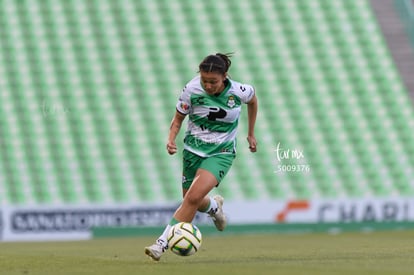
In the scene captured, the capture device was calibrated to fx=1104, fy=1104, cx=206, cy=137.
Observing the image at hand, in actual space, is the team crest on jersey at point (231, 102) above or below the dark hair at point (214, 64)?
below

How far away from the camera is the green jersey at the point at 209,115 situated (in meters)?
10.4

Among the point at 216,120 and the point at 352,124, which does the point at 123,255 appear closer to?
the point at 216,120

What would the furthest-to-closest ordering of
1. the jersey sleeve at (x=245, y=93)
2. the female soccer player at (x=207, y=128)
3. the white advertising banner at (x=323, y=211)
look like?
the white advertising banner at (x=323, y=211) → the jersey sleeve at (x=245, y=93) → the female soccer player at (x=207, y=128)

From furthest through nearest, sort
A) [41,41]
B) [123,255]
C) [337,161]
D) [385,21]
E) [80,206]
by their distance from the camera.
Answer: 1. [385,21]
2. [41,41]
3. [337,161]
4. [80,206]
5. [123,255]

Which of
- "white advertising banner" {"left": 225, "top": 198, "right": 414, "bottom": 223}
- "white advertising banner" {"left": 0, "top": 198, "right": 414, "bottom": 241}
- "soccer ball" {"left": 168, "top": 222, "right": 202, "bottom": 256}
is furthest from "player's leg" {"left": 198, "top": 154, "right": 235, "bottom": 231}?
"white advertising banner" {"left": 225, "top": 198, "right": 414, "bottom": 223}

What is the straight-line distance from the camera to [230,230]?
66.4 feet

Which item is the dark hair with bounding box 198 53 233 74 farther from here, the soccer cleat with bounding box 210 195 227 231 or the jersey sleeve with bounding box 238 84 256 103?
the soccer cleat with bounding box 210 195 227 231

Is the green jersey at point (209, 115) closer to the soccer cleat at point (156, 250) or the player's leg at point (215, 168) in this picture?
the player's leg at point (215, 168)

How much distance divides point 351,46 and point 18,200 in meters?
8.79

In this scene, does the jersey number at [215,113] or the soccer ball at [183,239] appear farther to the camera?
the jersey number at [215,113]

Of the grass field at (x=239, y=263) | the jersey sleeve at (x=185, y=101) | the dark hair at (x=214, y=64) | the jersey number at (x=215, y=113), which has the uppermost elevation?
the dark hair at (x=214, y=64)

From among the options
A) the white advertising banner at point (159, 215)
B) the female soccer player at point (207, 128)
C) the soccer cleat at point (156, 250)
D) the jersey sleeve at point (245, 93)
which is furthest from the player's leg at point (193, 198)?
the white advertising banner at point (159, 215)

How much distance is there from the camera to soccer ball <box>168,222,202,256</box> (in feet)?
32.3

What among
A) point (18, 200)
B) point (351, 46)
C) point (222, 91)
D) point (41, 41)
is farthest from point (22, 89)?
point (222, 91)
